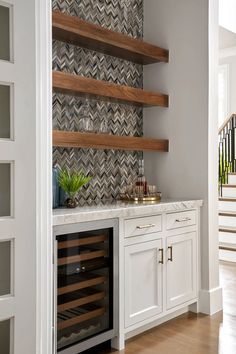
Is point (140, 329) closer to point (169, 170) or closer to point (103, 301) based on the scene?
point (103, 301)

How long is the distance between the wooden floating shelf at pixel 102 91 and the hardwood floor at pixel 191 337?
179 cm

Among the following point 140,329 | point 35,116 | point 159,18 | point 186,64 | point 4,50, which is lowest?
point 140,329

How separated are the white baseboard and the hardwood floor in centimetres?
6

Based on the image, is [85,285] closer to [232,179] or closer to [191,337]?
[191,337]

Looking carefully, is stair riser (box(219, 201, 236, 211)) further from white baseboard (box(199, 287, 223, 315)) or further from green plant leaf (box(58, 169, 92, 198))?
green plant leaf (box(58, 169, 92, 198))

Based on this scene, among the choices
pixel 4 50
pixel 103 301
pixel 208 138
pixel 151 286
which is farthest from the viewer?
pixel 208 138

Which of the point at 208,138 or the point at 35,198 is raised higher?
the point at 208,138

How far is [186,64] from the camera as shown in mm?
3625

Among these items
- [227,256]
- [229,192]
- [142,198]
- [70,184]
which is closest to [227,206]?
[229,192]

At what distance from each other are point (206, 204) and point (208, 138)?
56 cm

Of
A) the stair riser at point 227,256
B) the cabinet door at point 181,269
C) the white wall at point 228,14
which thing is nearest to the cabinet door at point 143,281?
the cabinet door at point 181,269

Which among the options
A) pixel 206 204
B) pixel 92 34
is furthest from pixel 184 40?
pixel 206 204

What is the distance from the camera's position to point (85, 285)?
256 cm

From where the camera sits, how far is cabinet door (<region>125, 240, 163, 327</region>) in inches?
110
